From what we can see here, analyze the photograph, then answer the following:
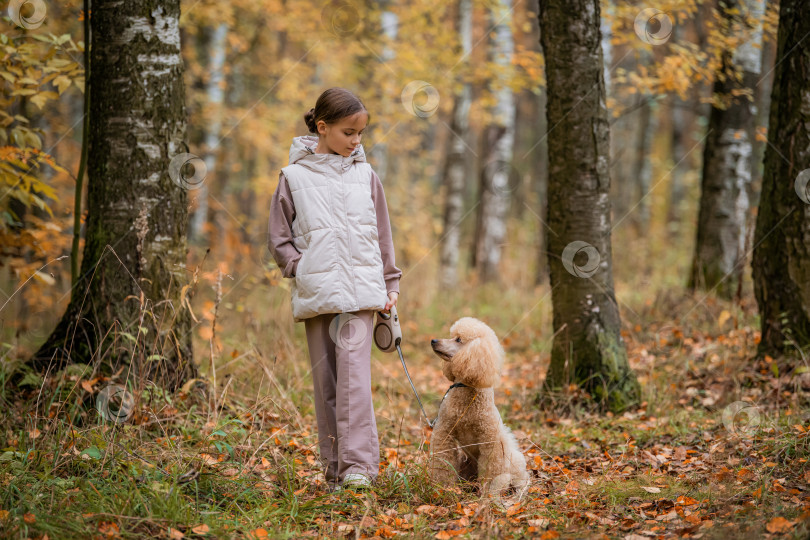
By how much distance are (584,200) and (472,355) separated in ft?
6.69

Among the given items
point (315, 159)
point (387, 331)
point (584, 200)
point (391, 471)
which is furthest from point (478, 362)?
point (584, 200)

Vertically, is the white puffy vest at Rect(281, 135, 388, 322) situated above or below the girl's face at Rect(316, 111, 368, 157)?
below

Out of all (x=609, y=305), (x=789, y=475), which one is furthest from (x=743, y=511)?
(x=609, y=305)

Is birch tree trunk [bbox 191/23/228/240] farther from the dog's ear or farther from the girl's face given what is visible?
the dog's ear

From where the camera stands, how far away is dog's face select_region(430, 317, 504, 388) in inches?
114

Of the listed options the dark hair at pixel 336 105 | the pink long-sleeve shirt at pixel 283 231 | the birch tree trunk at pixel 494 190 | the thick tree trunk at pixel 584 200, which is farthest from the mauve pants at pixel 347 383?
the birch tree trunk at pixel 494 190

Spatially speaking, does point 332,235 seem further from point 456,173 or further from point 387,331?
point 456,173

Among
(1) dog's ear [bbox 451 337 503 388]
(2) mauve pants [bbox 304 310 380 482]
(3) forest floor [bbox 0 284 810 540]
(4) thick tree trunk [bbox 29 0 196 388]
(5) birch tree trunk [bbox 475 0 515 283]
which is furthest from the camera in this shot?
(5) birch tree trunk [bbox 475 0 515 283]

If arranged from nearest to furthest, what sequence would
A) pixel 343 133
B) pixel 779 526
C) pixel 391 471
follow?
pixel 779 526, pixel 343 133, pixel 391 471

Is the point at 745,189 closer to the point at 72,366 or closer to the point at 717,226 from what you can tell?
the point at 717,226

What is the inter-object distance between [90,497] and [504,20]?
8.83 metres

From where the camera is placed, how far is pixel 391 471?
123 inches

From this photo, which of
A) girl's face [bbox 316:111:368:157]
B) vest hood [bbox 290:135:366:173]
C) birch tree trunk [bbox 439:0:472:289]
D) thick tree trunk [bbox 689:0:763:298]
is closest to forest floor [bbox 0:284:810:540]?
vest hood [bbox 290:135:366:173]

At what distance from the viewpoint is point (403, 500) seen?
2.99 metres
